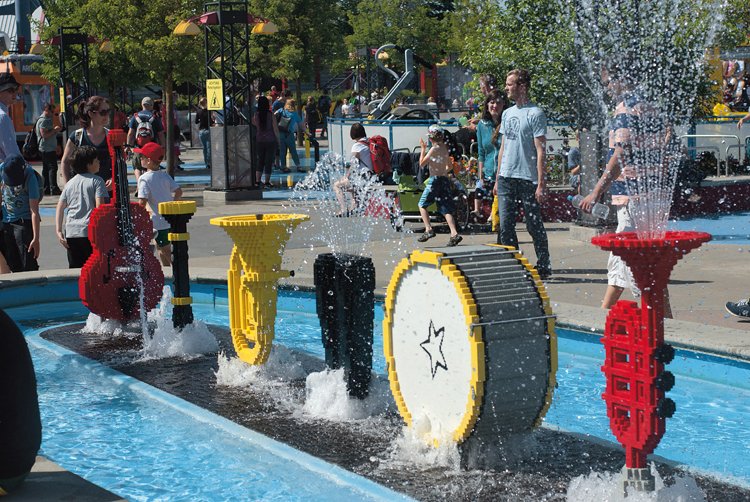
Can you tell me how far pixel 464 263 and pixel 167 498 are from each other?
1.78 meters

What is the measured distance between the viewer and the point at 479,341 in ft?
15.8

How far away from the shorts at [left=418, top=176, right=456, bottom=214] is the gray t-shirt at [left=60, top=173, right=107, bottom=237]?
5078mm

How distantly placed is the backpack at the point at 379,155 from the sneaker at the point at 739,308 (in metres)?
9.75

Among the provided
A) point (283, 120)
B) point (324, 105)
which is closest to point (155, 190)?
point (283, 120)

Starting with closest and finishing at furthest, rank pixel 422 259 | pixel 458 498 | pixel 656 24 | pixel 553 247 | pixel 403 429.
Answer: pixel 458 498, pixel 422 259, pixel 403 429, pixel 553 247, pixel 656 24

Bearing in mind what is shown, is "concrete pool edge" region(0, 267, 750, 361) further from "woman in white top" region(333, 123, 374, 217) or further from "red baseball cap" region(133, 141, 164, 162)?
"woman in white top" region(333, 123, 374, 217)

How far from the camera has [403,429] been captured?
5520mm

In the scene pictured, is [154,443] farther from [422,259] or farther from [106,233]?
[106,233]

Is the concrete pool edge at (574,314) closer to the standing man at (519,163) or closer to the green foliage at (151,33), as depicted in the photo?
the standing man at (519,163)

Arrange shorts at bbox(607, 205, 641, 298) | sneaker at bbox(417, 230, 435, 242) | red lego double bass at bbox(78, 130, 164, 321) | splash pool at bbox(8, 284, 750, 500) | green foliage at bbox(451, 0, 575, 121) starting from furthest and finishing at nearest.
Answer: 1. green foliage at bbox(451, 0, 575, 121)
2. sneaker at bbox(417, 230, 435, 242)
3. red lego double bass at bbox(78, 130, 164, 321)
4. shorts at bbox(607, 205, 641, 298)
5. splash pool at bbox(8, 284, 750, 500)

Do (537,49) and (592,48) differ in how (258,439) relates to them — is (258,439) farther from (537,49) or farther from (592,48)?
(537,49)

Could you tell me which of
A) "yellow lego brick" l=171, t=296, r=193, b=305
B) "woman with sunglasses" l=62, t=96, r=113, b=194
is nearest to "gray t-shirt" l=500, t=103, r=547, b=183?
"yellow lego brick" l=171, t=296, r=193, b=305

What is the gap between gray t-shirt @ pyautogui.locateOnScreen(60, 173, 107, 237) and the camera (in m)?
9.43

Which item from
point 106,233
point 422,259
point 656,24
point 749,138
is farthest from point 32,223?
point 749,138
